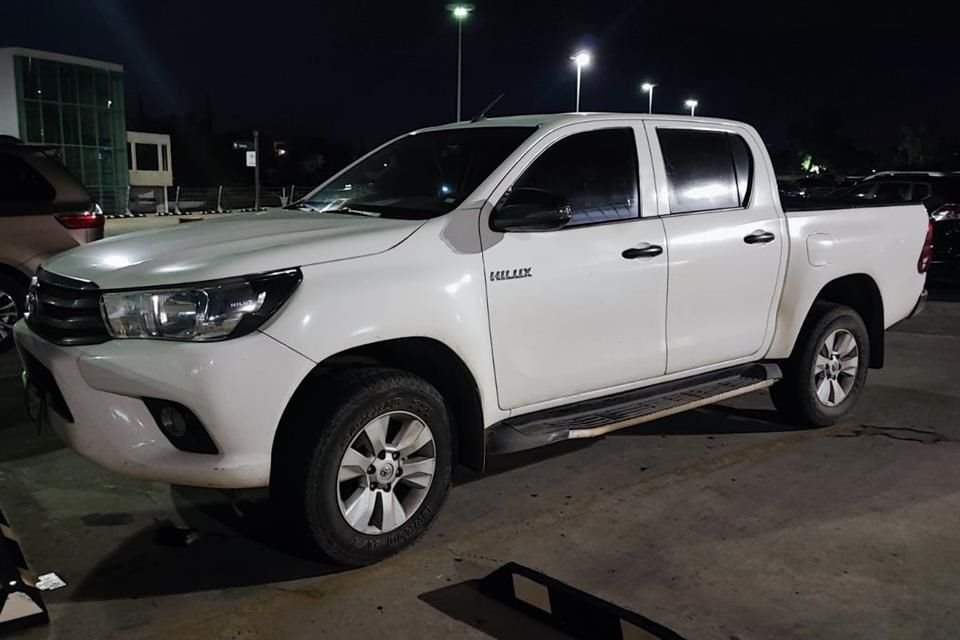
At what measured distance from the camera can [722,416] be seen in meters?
6.29

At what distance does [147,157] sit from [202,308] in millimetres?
40193

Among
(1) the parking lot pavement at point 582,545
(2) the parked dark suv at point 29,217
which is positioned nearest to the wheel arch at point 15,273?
(2) the parked dark suv at point 29,217

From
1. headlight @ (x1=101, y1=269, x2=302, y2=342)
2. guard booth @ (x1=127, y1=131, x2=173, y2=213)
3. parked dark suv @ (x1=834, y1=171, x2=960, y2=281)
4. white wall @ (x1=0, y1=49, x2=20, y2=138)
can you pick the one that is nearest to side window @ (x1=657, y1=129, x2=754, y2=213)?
headlight @ (x1=101, y1=269, x2=302, y2=342)

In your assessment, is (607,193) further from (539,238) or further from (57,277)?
(57,277)

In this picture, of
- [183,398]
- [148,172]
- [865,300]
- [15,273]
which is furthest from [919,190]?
[148,172]

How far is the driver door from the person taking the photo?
4105mm

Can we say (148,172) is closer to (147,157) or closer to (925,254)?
(147,157)

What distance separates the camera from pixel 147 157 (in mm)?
40406

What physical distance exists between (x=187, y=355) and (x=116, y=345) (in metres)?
0.33

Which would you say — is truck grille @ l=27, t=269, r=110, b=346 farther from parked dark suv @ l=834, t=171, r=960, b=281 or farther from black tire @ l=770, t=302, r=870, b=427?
parked dark suv @ l=834, t=171, r=960, b=281

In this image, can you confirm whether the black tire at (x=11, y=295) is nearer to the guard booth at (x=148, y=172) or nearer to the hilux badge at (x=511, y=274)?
the hilux badge at (x=511, y=274)

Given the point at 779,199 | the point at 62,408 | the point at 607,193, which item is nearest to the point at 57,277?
the point at 62,408

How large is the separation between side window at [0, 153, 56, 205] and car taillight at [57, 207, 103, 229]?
0.19 metres

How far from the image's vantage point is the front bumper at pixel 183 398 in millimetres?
3320
